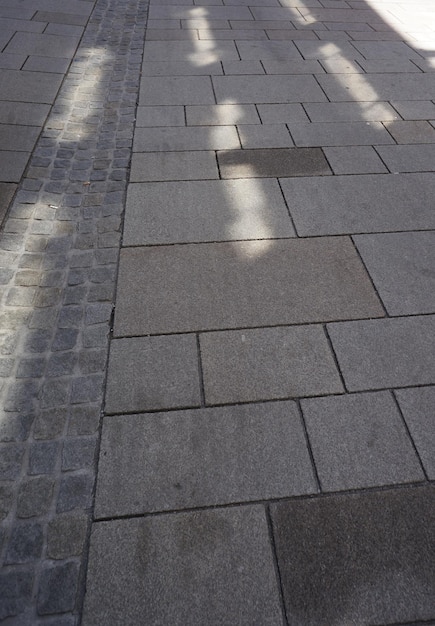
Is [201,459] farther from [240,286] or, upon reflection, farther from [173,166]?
[173,166]

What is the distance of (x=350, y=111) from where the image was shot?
18.9 feet

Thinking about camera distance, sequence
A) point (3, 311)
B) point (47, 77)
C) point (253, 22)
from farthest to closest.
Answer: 1. point (253, 22)
2. point (47, 77)
3. point (3, 311)

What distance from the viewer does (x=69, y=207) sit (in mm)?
4176

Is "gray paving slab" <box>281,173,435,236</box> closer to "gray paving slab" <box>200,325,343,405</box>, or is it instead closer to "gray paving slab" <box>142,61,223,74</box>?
"gray paving slab" <box>200,325,343,405</box>

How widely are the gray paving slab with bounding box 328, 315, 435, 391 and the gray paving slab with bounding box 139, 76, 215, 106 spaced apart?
3868 mm

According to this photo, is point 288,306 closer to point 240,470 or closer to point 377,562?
point 240,470

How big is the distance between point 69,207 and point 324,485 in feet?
10.1

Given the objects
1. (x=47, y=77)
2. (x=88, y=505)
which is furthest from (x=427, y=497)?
(x=47, y=77)

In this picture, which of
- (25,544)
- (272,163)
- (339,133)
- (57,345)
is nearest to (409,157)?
(339,133)

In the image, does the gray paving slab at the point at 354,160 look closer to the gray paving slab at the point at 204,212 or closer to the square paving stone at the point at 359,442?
the gray paving slab at the point at 204,212

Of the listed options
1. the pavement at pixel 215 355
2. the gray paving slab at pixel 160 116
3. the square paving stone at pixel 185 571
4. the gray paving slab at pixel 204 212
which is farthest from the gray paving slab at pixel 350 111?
the square paving stone at pixel 185 571

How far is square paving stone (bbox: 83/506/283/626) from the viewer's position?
2.06 meters

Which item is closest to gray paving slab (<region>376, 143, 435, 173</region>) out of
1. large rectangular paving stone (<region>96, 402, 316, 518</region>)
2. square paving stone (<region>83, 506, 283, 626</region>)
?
large rectangular paving stone (<region>96, 402, 316, 518</region>)

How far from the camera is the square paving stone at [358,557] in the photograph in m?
2.09
